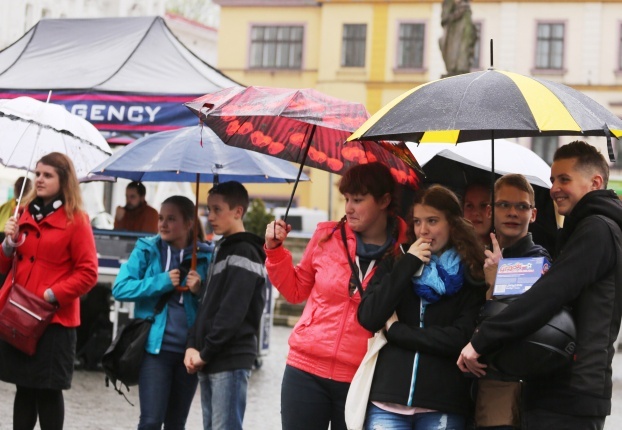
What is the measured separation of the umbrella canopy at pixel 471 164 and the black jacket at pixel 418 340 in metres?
2.02

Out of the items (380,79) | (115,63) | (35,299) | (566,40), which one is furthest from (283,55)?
(35,299)

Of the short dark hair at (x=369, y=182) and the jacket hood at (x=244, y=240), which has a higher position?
the short dark hair at (x=369, y=182)

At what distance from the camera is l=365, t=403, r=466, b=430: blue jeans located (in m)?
4.89

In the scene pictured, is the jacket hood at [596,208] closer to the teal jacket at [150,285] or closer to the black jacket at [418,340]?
the black jacket at [418,340]

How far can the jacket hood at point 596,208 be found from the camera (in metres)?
4.76

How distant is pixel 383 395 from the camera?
16.1 feet

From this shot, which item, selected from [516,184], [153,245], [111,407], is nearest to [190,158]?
[153,245]

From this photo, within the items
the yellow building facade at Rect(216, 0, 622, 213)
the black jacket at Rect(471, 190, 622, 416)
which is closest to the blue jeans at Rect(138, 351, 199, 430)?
the black jacket at Rect(471, 190, 622, 416)

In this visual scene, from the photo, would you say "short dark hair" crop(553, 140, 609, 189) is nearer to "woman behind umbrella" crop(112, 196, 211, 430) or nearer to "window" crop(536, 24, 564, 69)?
"woman behind umbrella" crop(112, 196, 211, 430)

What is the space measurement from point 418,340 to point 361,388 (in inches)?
12.8

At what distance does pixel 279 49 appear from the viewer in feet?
165

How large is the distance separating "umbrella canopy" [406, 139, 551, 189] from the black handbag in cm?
175

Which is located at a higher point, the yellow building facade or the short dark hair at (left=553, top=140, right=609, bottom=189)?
the yellow building facade

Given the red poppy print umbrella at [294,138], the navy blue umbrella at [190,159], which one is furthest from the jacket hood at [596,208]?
the navy blue umbrella at [190,159]
